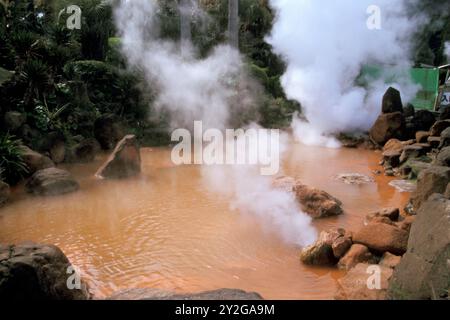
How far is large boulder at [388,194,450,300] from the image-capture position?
3584 millimetres

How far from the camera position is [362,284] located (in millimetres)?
4477

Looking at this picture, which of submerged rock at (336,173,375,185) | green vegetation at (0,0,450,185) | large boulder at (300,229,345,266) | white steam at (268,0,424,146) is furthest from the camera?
white steam at (268,0,424,146)

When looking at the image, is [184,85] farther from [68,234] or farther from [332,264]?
[332,264]

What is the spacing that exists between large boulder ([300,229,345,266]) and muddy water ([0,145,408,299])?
0.39 ft

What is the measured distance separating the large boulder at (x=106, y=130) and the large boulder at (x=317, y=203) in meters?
7.03

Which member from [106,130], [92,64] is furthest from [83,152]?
[92,64]

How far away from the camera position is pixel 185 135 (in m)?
14.6

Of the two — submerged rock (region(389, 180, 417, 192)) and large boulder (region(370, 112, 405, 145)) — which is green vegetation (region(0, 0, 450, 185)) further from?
submerged rock (region(389, 180, 417, 192))

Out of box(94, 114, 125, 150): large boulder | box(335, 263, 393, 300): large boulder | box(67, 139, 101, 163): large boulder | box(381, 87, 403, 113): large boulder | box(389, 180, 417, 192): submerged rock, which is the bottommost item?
box(335, 263, 393, 300): large boulder

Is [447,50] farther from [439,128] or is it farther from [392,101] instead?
[439,128]

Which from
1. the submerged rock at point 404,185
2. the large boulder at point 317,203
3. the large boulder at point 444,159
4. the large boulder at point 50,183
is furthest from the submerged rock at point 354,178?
the large boulder at point 50,183

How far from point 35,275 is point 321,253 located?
331 cm

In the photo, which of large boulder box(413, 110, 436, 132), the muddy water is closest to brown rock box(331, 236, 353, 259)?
the muddy water
